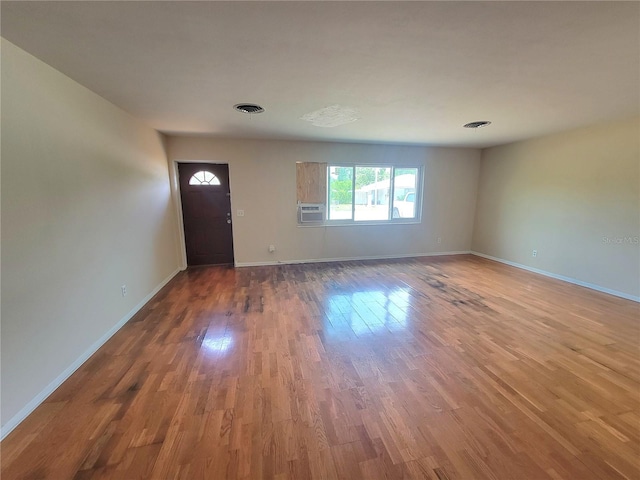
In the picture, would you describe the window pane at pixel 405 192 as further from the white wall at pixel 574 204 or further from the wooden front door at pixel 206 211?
the wooden front door at pixel 206 211

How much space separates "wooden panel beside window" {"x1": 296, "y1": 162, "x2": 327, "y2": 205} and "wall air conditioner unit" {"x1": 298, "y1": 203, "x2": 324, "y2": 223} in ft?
0.27

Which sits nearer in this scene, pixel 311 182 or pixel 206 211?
pixel 206 211

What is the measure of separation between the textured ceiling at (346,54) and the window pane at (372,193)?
7.71ft

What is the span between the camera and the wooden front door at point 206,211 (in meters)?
4.89

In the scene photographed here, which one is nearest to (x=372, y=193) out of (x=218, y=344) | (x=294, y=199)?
(x=294, y=199)

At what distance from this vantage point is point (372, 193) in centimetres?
565

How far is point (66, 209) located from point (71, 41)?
3.99 ft

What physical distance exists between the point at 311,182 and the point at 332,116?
1990mm

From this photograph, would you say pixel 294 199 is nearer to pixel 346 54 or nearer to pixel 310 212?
pixel 310 212

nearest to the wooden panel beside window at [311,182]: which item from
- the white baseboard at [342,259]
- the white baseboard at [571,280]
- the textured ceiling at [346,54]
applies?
the white baseboard at [342,259]

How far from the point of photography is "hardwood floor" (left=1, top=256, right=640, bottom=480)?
4.56 feet

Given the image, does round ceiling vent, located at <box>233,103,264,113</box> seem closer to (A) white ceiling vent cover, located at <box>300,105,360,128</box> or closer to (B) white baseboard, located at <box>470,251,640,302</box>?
(A) white ceiling vent cover, located at <box>300,105,360,128</box>

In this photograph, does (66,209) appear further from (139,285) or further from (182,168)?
(182,168)

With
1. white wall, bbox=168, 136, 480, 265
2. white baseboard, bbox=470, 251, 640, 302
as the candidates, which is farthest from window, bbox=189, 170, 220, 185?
white baseboard, bbox=470, 251, 640, 302
